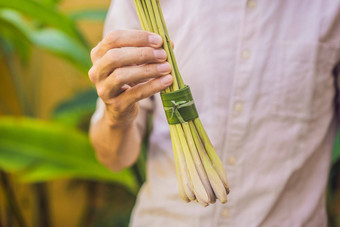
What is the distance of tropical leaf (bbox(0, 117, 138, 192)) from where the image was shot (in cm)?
106

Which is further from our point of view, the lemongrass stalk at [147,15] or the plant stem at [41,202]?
the plant stem at [41,202]

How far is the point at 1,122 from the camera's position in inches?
41.3

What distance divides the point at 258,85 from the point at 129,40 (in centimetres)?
20

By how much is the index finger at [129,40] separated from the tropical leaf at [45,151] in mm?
771

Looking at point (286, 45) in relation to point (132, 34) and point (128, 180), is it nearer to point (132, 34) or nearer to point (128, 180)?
point (132, 34)

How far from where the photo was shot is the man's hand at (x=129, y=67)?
0.32 m

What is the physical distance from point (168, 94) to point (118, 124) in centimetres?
14

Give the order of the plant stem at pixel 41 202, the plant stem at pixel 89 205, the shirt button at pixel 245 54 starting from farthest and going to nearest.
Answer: the plant stem at pixel 89 205, the plant stem at pixel 41 202, the shirt button at pixel 245 54

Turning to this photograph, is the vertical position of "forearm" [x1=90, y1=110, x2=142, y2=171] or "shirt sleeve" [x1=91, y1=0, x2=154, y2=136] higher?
"shirt sleeve" [x1=91, y1=0, x2=154, y2=136]

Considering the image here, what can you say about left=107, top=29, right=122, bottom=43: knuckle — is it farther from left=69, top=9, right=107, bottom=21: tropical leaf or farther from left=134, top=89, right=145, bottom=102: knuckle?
left=69, top=9, right=107, bottom=21: tropical leaf

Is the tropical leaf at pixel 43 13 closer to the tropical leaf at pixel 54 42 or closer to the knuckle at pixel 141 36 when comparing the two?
the tropical leaf at pixel 54 42

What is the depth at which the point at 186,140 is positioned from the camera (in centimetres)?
33

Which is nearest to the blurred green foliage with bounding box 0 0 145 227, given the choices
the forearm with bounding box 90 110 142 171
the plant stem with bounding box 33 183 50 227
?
the plant stem with bounding box 33 183 50 227

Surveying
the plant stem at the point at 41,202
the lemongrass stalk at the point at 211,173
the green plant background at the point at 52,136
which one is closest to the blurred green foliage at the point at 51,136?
the green plant background at the point at 52,136
